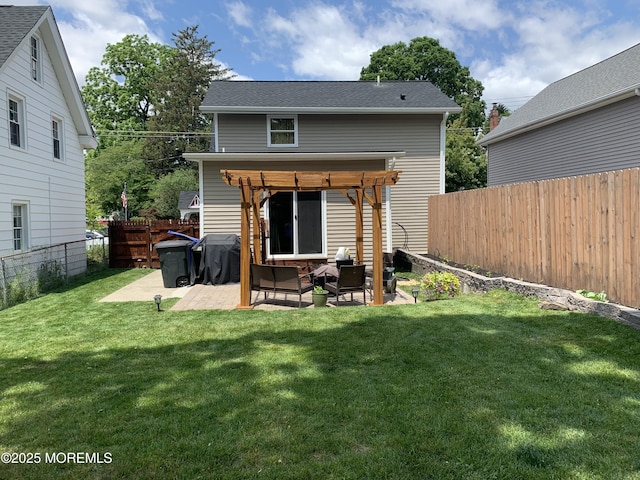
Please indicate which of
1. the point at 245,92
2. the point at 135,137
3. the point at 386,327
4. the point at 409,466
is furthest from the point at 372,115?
the point at 135,137

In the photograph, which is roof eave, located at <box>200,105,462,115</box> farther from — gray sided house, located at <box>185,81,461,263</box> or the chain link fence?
the chain link fence

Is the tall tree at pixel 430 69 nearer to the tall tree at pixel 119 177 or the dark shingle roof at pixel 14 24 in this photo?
the tall tree at pixel 119 177

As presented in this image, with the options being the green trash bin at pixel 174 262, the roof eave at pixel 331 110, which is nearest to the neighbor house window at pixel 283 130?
the roof eave at pixel 331 110

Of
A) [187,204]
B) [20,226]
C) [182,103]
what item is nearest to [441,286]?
[20,226]

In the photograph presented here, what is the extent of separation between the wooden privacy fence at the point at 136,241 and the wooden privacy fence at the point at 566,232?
10147 mm

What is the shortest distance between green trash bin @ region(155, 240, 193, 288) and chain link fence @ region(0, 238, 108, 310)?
2.57m

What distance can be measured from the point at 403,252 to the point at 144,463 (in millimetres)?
11797

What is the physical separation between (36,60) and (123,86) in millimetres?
37315

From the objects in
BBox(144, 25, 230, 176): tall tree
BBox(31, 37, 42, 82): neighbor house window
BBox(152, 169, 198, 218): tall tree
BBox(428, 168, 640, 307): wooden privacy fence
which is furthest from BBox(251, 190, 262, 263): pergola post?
BBox(144, 25, 230, 176): tall tree

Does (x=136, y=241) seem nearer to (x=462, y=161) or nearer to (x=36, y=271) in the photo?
(x=36, y=271)

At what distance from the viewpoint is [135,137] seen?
134ft

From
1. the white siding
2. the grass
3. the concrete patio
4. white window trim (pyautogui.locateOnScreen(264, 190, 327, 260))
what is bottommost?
the grass

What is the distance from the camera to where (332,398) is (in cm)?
357

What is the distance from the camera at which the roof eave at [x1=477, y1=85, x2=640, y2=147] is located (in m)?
10.9
